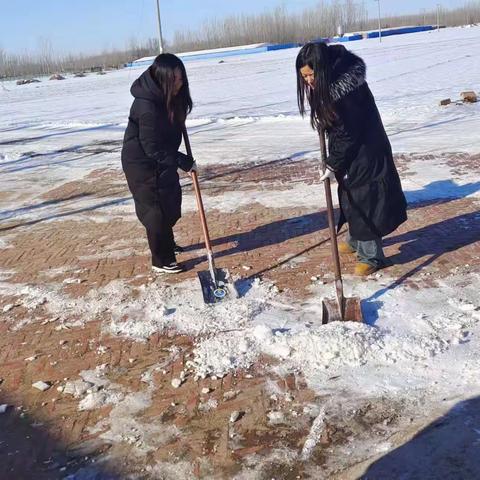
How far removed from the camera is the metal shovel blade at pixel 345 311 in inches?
157

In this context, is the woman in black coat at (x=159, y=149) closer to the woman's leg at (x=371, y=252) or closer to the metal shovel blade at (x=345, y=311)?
the woman's leg at (x=371, y=252)

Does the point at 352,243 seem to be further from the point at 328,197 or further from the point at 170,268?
the point at 170,268

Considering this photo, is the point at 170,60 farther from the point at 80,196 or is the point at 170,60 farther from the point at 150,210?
the point at 80,196

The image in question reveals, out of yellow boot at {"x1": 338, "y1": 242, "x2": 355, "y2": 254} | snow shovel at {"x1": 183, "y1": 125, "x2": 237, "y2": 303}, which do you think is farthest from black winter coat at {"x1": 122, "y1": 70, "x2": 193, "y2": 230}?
yellow boot at {"x1": 338, "y1": 242, "x2": 355, "y2": 254}

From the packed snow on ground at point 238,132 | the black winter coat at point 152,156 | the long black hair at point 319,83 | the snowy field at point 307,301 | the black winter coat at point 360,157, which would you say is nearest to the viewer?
the snowy field at point 307,301

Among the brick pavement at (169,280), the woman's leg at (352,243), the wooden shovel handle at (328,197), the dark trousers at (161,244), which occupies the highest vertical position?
the wooden shovel handle at (328,197)

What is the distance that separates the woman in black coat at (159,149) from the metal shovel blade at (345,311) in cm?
171

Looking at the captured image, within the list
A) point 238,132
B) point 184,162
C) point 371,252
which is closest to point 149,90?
point 184,162

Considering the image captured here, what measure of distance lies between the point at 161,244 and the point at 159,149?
0.95 metres

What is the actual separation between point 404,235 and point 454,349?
236cm

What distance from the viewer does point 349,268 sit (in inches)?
201

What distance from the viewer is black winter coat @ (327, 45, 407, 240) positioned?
4.08m

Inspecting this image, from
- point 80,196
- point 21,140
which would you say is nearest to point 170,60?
point 80,196

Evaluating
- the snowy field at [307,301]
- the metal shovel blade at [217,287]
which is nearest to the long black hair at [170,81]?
the metal shovel blade at [217,287]
